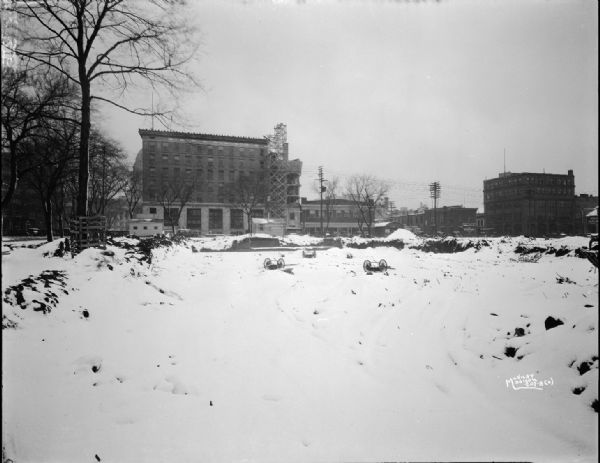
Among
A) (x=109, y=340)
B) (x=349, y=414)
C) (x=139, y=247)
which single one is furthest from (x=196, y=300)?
(x=349, y=414)

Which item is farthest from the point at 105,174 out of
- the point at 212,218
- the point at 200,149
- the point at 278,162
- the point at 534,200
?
the point at 534,200

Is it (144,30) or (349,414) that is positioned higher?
(144,30)

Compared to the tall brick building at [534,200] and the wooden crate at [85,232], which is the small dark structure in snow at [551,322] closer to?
the tall brick building at [534,200]

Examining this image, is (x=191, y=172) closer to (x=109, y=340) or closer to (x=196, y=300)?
(x=196, y=300)

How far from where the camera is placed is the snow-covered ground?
124 inches

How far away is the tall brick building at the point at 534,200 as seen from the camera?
7117mm

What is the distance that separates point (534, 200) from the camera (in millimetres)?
11055

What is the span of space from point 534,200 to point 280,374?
12.2m

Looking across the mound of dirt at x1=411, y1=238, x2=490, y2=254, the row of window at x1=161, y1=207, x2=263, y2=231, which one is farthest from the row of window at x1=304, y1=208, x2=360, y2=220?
the mound of dirt at x1=411, y1=238, x2=490, y2=254

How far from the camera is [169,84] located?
20.1 ft

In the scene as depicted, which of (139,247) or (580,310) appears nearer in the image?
(580,310)

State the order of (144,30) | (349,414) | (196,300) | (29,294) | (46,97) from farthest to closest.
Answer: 1. (46,97)
2. (196,300)
3. (144,30)
4. (29,294)
5. (349,414)

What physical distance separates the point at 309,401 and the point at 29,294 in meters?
→ 4.75

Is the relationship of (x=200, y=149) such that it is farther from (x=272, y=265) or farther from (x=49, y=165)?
(x=49, y=165)
